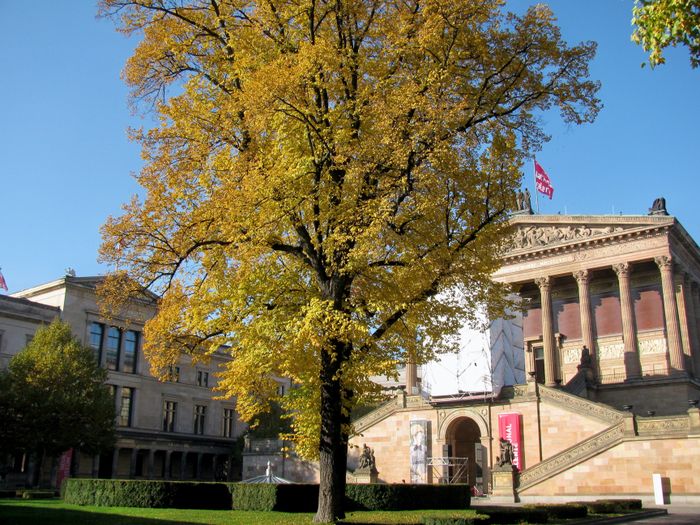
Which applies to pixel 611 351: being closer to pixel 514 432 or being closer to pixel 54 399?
pixel 514 432

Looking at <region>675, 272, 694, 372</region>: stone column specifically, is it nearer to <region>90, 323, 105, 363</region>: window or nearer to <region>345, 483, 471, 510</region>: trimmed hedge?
<region>345, 483, 471, 510</region>: trimmed hedge

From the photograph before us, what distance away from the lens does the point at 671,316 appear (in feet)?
154

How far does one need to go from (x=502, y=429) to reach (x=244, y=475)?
845 inches

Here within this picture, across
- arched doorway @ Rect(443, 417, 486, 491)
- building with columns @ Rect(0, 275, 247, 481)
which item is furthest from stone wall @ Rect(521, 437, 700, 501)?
building with columns @ Rect(0, 275, 247, 481)

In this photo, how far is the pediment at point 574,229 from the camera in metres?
49.1

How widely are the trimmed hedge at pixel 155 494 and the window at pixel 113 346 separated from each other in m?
32.9

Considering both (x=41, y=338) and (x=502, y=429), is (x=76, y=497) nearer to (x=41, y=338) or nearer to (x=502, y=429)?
(x=41, y=338)

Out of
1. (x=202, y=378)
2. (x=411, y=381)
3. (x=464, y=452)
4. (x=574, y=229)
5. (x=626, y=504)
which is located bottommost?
(x=626, y=504)

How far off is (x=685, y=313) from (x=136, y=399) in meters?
47.8

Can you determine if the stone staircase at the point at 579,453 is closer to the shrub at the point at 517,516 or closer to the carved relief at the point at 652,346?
the shrub at the point at 517,516

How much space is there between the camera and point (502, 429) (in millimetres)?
41125

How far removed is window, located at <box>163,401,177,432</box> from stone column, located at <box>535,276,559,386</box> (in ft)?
120

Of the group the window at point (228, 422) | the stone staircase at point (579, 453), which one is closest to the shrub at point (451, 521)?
the stone staircase at point (579, 453)

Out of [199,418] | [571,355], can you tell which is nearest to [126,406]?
[199,418]
